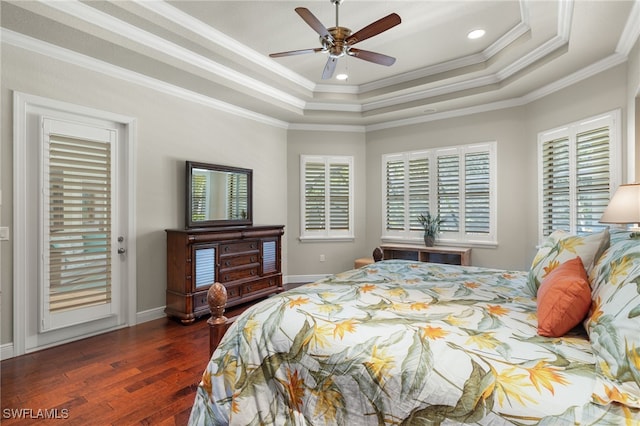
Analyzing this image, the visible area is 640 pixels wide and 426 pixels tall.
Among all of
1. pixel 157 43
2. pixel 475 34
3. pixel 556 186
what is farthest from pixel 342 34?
pixel 556 186

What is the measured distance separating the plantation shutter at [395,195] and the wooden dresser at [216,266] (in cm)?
199

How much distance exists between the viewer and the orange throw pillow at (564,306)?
1249mm

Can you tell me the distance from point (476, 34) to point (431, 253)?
292 centimetres

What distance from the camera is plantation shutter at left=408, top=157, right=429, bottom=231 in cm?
513

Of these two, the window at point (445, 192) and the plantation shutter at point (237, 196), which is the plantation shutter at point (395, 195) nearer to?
the window at point (445, 192)

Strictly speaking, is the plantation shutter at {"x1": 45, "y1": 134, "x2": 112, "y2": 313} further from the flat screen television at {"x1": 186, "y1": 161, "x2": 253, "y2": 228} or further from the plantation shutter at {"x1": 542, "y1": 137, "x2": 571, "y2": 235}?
the plantation shutter at {"x1": 542, "y1": 137, "x2": 571, "y2": 235}

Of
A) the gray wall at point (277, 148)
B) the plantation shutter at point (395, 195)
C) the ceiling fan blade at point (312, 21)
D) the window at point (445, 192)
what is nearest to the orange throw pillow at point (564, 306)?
the ceiling fan blade at point (312, 21)

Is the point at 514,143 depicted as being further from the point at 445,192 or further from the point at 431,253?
the point at 431,253

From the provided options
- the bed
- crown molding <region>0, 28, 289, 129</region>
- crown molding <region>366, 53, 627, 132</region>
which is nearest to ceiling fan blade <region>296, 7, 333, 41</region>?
the bed

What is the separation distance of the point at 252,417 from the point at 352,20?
335 cm

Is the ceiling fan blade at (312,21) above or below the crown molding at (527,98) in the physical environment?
below

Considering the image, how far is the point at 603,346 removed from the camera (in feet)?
3.40

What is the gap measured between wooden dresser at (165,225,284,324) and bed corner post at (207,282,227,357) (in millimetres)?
1993

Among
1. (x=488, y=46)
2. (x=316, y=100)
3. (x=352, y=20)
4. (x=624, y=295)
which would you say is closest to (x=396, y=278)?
(x=624, y=295)
